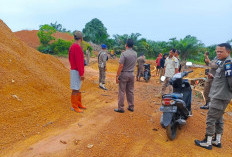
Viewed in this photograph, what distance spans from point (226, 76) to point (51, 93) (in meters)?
4.01

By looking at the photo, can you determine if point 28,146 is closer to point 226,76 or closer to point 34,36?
point 226,76

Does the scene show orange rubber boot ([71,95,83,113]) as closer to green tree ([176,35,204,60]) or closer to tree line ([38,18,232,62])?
tree line ([38,18,232,62])

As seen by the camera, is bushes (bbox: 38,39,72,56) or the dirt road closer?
the dirt road

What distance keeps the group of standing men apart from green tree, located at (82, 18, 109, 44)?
27.4m

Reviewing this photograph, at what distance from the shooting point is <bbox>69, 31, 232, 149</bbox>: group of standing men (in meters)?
3.21

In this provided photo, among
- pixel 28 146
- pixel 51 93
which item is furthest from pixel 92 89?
pixel 28 146

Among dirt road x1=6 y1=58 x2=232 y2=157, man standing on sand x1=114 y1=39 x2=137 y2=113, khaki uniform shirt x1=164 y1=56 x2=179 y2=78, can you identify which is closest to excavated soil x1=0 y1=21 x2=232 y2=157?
dirt road x1=6 y1=58 x2=232 y2=157

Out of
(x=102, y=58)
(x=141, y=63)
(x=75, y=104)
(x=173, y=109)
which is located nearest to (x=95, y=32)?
(x=141, y=63)

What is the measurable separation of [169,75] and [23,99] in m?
4.31

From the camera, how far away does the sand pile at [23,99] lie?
11.1 ft

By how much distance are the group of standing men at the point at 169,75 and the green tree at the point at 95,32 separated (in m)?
27.4

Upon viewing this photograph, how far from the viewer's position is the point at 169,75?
6094mm

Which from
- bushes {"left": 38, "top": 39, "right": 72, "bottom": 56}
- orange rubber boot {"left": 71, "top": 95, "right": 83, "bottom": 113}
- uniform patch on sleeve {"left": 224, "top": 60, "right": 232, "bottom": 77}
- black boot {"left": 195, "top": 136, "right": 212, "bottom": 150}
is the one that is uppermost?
bushes {"left": 38, "top": 39, "right": 72, "bottom": 56}

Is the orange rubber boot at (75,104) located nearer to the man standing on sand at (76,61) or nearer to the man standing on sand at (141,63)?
the man standing on sand at (76,61)
